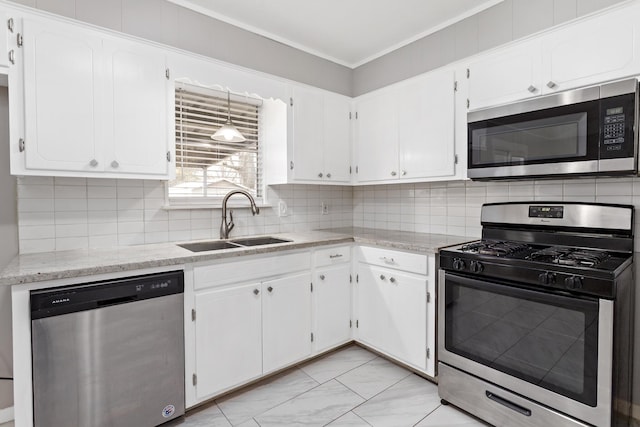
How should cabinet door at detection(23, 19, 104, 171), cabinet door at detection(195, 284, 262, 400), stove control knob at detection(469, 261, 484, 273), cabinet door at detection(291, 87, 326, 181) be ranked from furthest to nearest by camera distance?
cabinet door at detection(291, 87, 326, 181), cabinet door at detection(195, 284, 262, 400), stove control knob at detection(469, 261, 484, 273), cabinet door at detection(23, 19, 104, 171)

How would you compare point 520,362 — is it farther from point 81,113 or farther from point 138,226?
point 81,113

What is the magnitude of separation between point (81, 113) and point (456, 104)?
2282mm

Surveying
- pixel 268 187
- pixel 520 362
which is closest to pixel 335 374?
pixel 520 362

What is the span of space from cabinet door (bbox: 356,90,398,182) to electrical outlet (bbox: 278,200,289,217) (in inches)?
28.3

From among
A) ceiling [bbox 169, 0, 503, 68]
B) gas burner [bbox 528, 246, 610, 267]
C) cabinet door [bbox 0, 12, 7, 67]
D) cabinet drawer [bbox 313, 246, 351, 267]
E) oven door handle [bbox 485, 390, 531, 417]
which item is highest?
ceiling [bbox 169, 0, 503, 68]

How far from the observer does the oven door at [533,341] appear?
1.41 meters

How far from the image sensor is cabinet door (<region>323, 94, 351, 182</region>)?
2.88 m

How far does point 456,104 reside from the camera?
2.27 m

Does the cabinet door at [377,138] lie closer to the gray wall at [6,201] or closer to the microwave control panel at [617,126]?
the microwave control panel at [617,126]

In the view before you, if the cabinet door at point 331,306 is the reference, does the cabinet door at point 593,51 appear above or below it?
above

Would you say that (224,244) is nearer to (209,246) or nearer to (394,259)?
(209,246)

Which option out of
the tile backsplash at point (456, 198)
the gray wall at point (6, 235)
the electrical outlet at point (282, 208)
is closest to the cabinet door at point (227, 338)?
the electrical outlet at point (282, 208)

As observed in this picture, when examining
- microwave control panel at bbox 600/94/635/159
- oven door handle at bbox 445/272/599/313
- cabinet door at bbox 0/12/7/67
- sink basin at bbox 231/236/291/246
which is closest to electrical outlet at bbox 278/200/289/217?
sink basin at bbox 231/236/291/246

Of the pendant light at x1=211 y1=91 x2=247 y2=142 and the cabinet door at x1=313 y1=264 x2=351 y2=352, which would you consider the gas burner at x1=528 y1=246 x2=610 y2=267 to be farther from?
the pendant light at x1=211 y1=91 x2=247 y2=142
